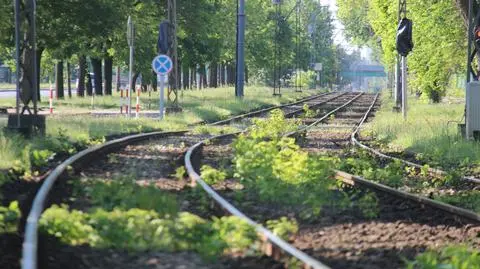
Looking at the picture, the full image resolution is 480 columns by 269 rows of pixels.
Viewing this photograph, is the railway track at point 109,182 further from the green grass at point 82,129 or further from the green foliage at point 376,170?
the green foliage at point 376,170

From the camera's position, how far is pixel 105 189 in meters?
9.39

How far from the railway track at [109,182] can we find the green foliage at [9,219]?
0.50 feet

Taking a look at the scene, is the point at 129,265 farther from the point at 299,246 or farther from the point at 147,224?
the point at 299,246

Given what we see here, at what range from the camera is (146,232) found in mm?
6996

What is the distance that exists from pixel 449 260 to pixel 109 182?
17.7 feet

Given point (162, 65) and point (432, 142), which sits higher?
point (162, 65)

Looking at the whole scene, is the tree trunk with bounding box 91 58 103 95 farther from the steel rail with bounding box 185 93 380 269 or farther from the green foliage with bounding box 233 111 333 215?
the green foliage with bounding box 233 111 333 215

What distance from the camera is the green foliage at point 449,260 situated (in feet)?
18.6

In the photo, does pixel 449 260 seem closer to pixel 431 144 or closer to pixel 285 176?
pixel 285 176

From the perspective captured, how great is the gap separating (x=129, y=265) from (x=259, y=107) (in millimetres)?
37506

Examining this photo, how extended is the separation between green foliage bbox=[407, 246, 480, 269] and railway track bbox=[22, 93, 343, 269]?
1076 mm

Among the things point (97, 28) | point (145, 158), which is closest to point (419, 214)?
point (145, 158)

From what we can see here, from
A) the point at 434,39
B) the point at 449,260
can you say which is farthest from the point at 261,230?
the point at 434,39

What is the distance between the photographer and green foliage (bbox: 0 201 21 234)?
7.16 meters
